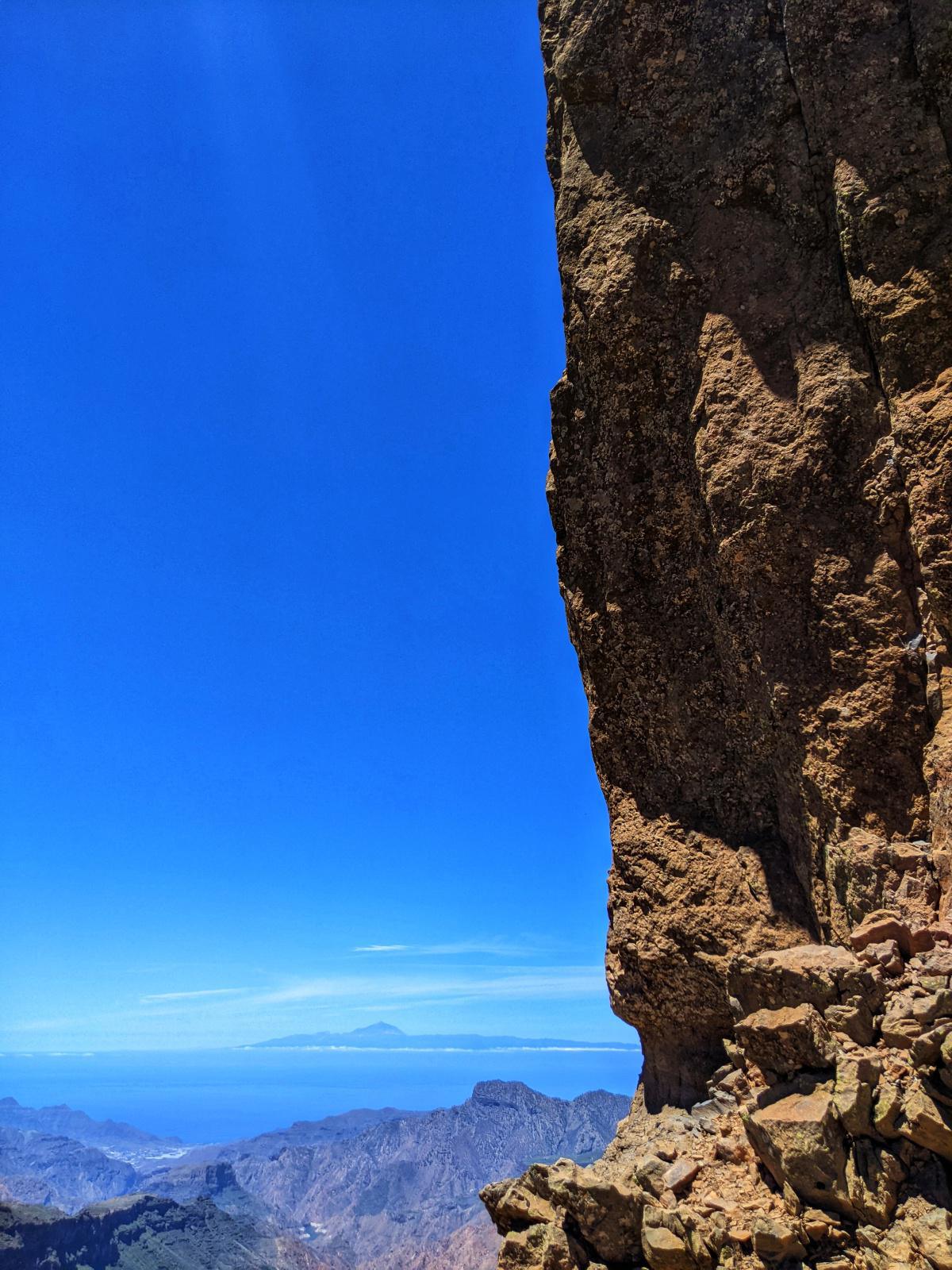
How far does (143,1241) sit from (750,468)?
14668cm

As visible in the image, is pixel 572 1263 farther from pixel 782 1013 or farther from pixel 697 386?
pixel 697 386

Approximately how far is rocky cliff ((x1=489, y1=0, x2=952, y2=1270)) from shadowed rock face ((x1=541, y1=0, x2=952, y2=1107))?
28mm

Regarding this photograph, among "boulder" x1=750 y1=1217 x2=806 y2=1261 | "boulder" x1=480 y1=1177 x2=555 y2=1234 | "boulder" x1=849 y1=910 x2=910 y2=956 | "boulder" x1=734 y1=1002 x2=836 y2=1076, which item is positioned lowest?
"boulder" x1=480 y1=1177 x2=555 y2=1234

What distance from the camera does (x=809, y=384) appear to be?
841 centimetres

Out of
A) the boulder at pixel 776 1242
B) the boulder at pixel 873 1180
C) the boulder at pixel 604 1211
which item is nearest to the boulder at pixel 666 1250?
the boulder at pixel 604 1211

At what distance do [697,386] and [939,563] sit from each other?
339cm

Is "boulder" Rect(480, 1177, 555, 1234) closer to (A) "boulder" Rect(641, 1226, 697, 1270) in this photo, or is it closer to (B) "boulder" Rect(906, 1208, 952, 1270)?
(A) "boulder" Rect(641, 1226, 697, 1270)

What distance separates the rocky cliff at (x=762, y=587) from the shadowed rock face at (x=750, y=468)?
0.09 ft

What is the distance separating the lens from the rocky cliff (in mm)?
6441

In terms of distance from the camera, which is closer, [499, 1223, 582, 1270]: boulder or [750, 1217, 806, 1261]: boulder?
[750, 1217, 806, 1261]: boulder

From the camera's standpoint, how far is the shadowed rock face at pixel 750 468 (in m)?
7.70

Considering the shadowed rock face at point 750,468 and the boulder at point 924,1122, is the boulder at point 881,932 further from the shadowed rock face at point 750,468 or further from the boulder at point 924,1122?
the boulder at point 924,1122

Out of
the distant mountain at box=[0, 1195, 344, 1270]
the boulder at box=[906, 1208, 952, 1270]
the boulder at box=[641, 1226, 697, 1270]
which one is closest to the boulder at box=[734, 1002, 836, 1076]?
the boulder at box=[906, 1208, 952, 1270]

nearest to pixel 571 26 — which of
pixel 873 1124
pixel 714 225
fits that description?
pixel 714 225
